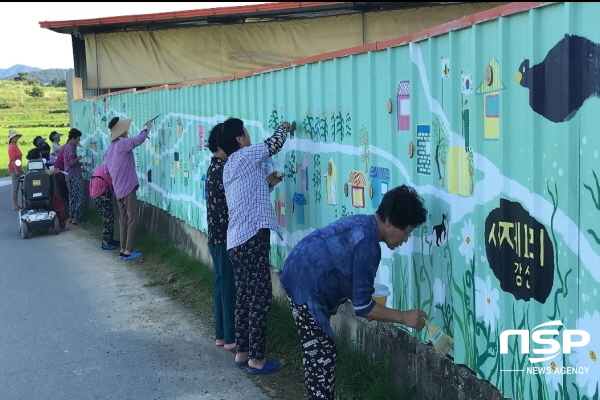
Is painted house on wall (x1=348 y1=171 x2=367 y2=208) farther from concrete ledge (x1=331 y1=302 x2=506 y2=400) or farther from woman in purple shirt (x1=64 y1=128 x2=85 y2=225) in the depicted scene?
woman in purple shirt (x1=64 y1=128 x2=85 y2=225)

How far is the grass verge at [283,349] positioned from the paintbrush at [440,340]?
49cm

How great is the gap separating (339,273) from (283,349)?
2.33 meters

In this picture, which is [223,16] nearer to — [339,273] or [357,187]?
[357,187]

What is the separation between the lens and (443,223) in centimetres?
430

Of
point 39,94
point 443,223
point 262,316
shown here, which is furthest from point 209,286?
point 39,94

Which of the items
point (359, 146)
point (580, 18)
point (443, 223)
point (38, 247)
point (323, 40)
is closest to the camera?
point (580, 18)

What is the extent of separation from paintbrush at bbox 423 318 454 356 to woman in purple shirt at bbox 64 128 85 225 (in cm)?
1125

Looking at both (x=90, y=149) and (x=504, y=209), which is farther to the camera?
(x=90, y=149)

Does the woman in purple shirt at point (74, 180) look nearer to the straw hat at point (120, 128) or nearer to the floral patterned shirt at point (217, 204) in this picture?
the straw hat at point (120, 128)

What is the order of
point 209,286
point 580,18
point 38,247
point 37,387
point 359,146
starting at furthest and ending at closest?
point 38,247, point 209,286, point 37,387, point 359,146, point 580,18

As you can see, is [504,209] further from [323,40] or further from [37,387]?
[323,40]

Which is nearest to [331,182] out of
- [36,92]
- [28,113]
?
[28,113]

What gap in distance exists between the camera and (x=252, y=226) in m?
5.80

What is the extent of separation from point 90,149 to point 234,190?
11.1m
